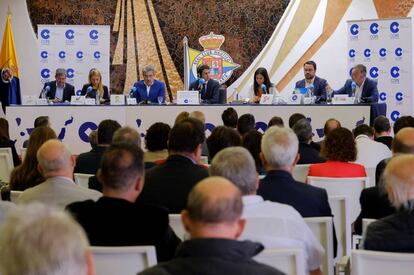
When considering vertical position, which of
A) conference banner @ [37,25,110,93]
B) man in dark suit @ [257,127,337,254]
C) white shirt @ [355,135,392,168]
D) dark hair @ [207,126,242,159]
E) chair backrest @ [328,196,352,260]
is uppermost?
conference banner @ [37,25,110,93]

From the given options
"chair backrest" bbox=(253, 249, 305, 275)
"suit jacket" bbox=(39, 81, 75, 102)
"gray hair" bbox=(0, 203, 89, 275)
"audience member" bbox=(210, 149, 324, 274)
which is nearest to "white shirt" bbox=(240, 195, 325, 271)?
"audience member" bbox=(210, 149, 324, 274)

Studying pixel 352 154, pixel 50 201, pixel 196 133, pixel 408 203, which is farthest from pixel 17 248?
pixel 352 154

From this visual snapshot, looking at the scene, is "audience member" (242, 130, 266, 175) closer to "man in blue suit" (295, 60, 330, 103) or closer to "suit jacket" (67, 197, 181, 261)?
"suit jacket" (67, 197, 181, 261)

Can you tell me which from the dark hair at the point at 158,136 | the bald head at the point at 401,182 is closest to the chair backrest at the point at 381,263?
the bald head at the point at 401,182

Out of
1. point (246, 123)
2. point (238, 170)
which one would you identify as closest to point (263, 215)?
point (238, 170)

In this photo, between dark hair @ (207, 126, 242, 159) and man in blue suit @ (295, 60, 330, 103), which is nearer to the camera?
dark hair @ (207, 126, 242, 159)

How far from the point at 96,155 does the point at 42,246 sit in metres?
4.33

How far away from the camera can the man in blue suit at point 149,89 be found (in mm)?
10867

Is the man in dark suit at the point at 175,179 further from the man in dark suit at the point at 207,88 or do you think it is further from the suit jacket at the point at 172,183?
the man in dark suit at the point at 207,88

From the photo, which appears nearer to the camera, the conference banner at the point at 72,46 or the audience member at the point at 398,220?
the audience member at the point at 398,220

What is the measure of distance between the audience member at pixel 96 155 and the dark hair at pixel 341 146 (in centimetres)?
171

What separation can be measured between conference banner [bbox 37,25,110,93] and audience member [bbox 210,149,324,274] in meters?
10.2

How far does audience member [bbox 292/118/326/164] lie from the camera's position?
6.02 meters

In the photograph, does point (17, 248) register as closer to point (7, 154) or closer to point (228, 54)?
point (7, 154)
